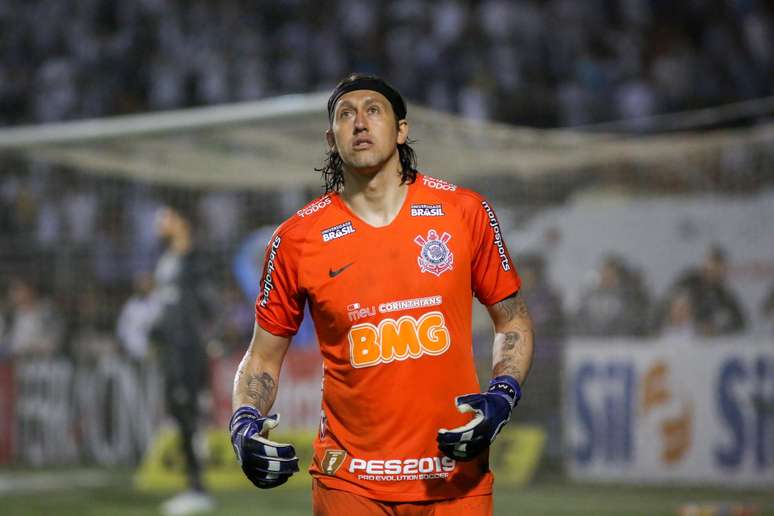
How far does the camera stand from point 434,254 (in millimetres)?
4379

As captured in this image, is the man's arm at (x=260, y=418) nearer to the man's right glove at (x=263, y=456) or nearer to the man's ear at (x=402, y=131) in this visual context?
the man's right glove at (x=263, y=456)

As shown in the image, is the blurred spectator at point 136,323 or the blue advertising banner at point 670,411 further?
the blurred spectator at point 136,323

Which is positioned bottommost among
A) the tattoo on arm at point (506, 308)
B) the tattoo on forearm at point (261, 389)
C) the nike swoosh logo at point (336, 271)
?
the tattoo on forearm at point (261, 389)

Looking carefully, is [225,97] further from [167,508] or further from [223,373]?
[167,508]

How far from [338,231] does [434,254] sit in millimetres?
355

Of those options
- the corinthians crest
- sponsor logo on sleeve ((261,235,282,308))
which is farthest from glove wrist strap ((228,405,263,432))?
the corinthians crest

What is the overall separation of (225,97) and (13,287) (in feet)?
20.8


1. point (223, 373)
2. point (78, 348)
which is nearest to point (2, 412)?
point (78, 348)

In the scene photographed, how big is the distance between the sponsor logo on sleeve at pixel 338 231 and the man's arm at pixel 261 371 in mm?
411

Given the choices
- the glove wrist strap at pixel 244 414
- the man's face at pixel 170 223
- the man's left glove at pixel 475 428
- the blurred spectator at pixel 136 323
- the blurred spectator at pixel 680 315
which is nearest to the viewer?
the man's left glove at pixel 475 428

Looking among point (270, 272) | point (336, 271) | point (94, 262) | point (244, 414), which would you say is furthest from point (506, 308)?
point (94, 262)

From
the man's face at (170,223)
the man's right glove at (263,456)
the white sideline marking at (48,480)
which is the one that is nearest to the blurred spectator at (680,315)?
the man's face at (170,223)

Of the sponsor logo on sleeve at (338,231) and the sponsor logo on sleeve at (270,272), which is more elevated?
the sponsor logo on sleeve at (338,231)

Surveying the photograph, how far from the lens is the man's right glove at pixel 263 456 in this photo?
400cm
